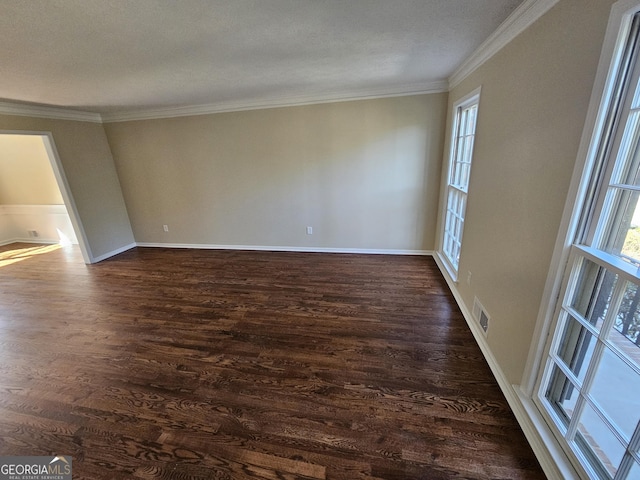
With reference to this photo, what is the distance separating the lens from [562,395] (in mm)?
1344

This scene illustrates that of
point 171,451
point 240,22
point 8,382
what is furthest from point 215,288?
point 240,22

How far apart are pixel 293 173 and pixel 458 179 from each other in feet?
7.43

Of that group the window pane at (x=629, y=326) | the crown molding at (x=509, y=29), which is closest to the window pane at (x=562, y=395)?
the window pane at (x=629, y=326)

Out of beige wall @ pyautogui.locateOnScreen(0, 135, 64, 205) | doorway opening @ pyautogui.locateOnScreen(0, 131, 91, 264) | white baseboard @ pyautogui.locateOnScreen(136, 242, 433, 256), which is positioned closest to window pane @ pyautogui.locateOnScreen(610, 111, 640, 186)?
white baseboard @ pyautogui.locateOnScreen(136, 242, 433, 256)

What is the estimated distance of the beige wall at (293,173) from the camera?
3.61m

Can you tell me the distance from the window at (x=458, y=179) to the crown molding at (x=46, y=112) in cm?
526

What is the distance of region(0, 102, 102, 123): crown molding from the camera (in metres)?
3.26

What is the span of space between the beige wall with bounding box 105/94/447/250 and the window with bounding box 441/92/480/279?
402 mm

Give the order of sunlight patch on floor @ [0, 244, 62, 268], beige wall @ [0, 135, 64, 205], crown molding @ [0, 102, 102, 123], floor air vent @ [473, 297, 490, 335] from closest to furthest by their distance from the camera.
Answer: floor air vent @ [473, 297, 490, 335], crown molding @ [0, 102, 102, 123], sunlight patch on floor @ [0, 244, 62, 268], beige wall @ [0, 135, 64, 205]

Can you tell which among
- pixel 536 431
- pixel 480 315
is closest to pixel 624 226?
pixel 536 431

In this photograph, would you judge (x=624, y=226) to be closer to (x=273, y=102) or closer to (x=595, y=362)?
(x=595, y=362)

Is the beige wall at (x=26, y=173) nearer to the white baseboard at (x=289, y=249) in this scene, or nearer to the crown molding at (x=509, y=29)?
the white baseboard at (x=289, y=249)

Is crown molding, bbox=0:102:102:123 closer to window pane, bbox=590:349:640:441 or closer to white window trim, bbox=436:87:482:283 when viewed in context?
white window trim, bbox=436:87:482:283

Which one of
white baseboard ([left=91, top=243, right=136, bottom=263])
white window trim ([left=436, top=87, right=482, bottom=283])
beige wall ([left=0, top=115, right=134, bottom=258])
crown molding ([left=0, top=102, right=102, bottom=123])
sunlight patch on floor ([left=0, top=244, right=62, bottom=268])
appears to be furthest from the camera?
sunlight patch on floor ([left=0, top=244, right=62, bottom=268])
